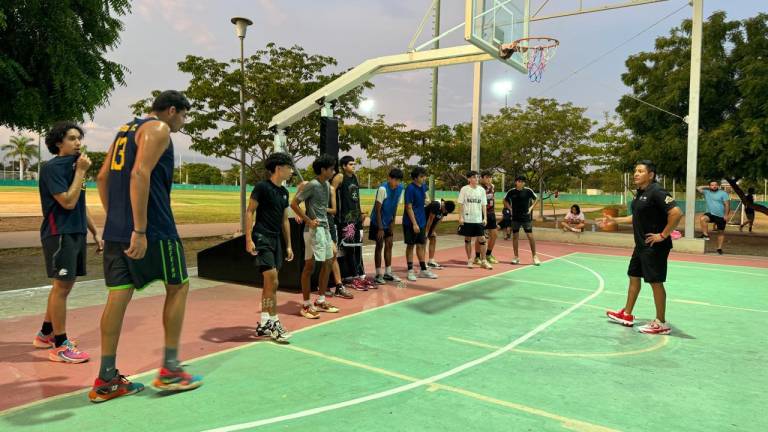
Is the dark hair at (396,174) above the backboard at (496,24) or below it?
below

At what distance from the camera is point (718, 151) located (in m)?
15.6

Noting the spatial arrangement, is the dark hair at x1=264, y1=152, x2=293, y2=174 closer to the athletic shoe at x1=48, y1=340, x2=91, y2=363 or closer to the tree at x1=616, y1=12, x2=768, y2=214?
the athletic shoe at x1=48, y1=340, x2=91, y2=363

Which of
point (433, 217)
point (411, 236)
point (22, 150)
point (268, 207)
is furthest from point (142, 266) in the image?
point (22, 150)

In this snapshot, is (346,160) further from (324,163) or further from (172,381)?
(172,381)

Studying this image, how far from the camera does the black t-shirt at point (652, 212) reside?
5.48 meters

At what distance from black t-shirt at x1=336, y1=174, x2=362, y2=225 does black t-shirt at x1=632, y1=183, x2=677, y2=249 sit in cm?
379

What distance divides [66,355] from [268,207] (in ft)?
7.15

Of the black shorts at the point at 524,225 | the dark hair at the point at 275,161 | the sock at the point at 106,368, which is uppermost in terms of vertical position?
the dark hair at the point at 275,161

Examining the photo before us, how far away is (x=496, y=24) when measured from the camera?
30.3 feet

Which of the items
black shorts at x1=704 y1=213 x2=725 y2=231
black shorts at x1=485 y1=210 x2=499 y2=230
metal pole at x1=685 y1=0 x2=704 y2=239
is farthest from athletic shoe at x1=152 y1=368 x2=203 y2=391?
black shorts at x1=704 y1=213 x2=725 y2=231

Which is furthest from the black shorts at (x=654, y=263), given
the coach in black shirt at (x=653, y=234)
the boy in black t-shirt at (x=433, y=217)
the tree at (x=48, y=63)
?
the tree at (x=48, y=63)

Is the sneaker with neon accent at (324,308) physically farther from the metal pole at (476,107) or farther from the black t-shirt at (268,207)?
the metal pole at (476,107)

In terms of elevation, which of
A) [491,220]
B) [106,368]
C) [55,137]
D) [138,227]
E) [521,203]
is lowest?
[106,368]

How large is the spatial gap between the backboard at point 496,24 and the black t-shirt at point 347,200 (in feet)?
10.7
